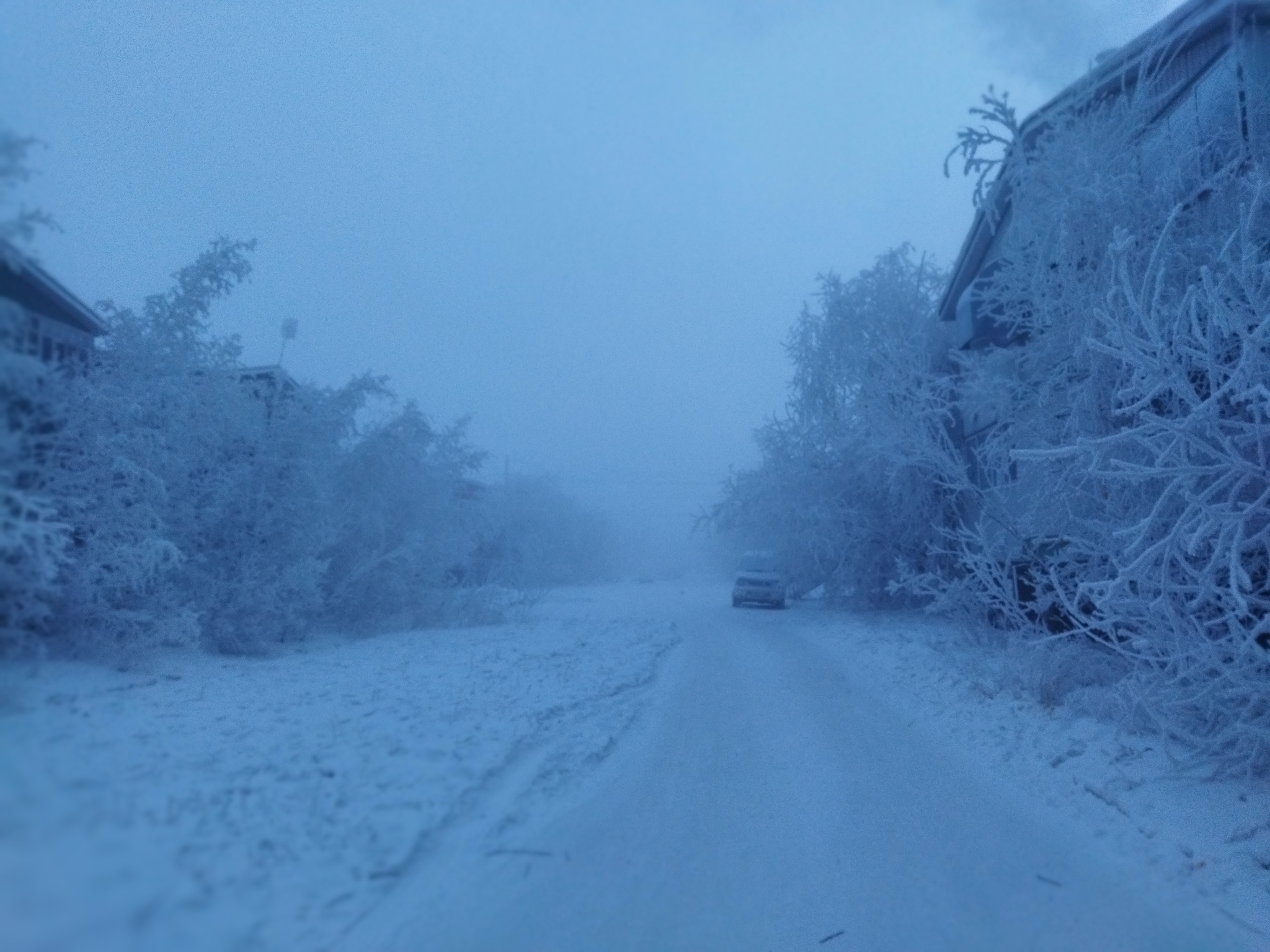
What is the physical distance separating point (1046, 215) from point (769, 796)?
8849 millimetres

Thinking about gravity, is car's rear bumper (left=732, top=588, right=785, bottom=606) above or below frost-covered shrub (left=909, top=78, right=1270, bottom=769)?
below

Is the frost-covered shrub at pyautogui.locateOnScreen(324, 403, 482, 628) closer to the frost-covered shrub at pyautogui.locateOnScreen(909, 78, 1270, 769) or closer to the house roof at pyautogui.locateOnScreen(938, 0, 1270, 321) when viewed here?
the frost-covered shrub at pyautogui.locateOnScreen(909, 78, 1270, 769)

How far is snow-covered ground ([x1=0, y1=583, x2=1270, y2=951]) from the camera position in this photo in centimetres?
264

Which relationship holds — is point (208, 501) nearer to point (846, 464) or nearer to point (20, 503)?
point (20, 503)

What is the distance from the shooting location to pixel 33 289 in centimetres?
350

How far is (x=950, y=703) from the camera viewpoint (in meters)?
10.4

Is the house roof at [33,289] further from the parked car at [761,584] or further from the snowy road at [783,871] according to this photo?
the parked car at [761,584]

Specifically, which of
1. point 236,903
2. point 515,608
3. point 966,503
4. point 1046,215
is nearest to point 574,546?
point 515,608

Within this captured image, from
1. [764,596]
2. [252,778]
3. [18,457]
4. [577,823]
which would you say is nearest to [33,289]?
[18,457]

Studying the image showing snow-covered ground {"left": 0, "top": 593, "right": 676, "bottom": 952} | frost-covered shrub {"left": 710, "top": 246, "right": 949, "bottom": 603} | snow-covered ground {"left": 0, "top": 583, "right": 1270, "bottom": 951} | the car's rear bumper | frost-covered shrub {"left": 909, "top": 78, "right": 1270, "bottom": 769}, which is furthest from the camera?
the car's rear bumper

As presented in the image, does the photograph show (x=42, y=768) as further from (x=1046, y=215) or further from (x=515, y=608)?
(x=515, y=608)

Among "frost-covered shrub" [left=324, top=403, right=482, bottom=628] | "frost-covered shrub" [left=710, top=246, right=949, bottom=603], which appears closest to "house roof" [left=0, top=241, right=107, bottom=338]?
"frost-covered shrub" [left=324, top=403, right=482, bottom=628]

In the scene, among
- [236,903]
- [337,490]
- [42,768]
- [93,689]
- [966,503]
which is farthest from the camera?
[966,503]

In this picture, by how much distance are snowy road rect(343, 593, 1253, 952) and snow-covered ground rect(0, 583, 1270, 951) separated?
21mm
